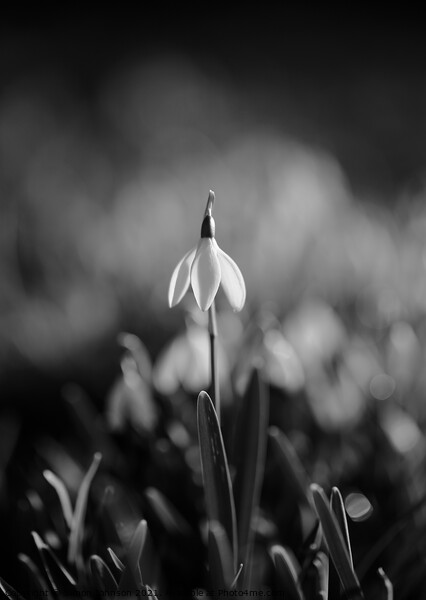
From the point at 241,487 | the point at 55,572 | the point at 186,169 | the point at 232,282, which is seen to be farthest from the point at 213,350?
the point at 186,169

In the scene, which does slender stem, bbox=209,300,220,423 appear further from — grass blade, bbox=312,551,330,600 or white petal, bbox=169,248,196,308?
grass blade, bbox=312,551,330,600

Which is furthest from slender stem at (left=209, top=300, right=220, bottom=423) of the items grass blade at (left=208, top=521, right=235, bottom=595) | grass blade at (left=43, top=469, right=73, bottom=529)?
grass blade at (left=43, top=469, right=73, bottom=529)

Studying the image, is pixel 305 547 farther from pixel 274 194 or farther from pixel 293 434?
pixel 274 194

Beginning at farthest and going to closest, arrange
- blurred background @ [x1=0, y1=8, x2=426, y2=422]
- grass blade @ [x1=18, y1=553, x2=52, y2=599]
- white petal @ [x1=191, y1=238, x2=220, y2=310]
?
blurred background @ [x1=0, y1=8, x2=426, y2=422] → grass blade @ [x1=18, y1=553, x2=52, y2=599] → white petal @ [x1=191, y1=238, x2=220, y2=310]

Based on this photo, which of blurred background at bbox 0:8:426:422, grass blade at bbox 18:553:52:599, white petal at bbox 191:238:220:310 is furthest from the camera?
blurred background at bbox 0:8:426:422

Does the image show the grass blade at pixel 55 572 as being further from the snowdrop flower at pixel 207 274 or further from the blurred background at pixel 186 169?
the blurred background at pixel 186 169

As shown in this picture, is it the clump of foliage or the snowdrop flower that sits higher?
the snowdrop flower

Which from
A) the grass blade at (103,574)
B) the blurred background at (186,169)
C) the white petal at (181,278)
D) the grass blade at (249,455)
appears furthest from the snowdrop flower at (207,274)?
the blurred background at (186,169)
